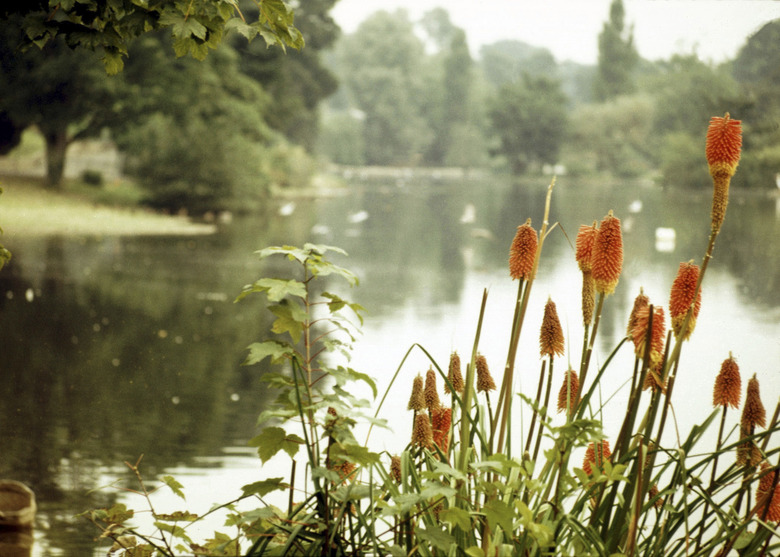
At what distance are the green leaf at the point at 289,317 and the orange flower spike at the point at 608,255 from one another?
343 mm

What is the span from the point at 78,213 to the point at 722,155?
10.9ft

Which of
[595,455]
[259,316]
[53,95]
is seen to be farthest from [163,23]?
[53,95]

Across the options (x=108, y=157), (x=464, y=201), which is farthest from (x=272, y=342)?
(x=108, y=157)

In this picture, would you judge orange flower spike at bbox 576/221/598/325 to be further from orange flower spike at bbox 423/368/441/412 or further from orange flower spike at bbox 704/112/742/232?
orange flower spike at bbox 423/368/441/412

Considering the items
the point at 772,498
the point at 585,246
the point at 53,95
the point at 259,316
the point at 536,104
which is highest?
the point at 536,104

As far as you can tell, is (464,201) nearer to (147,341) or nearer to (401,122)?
(401,122)

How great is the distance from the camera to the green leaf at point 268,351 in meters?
0.83

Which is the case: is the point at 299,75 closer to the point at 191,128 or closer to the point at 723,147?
the point at 191,128

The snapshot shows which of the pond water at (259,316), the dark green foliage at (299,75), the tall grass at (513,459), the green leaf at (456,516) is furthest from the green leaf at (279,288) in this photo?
the dark green foliage at (299,75)

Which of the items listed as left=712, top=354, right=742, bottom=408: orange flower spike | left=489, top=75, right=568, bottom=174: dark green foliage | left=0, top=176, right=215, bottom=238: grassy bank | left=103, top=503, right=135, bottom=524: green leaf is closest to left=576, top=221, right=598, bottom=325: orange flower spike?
left=712, top=354, right=742, bottom=408: orange flower spike

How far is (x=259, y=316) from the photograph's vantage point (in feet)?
11.8

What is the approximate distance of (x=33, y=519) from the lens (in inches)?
96.7

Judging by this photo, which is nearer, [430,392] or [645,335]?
[645,335]

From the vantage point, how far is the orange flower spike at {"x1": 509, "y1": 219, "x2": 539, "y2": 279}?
1000mm
